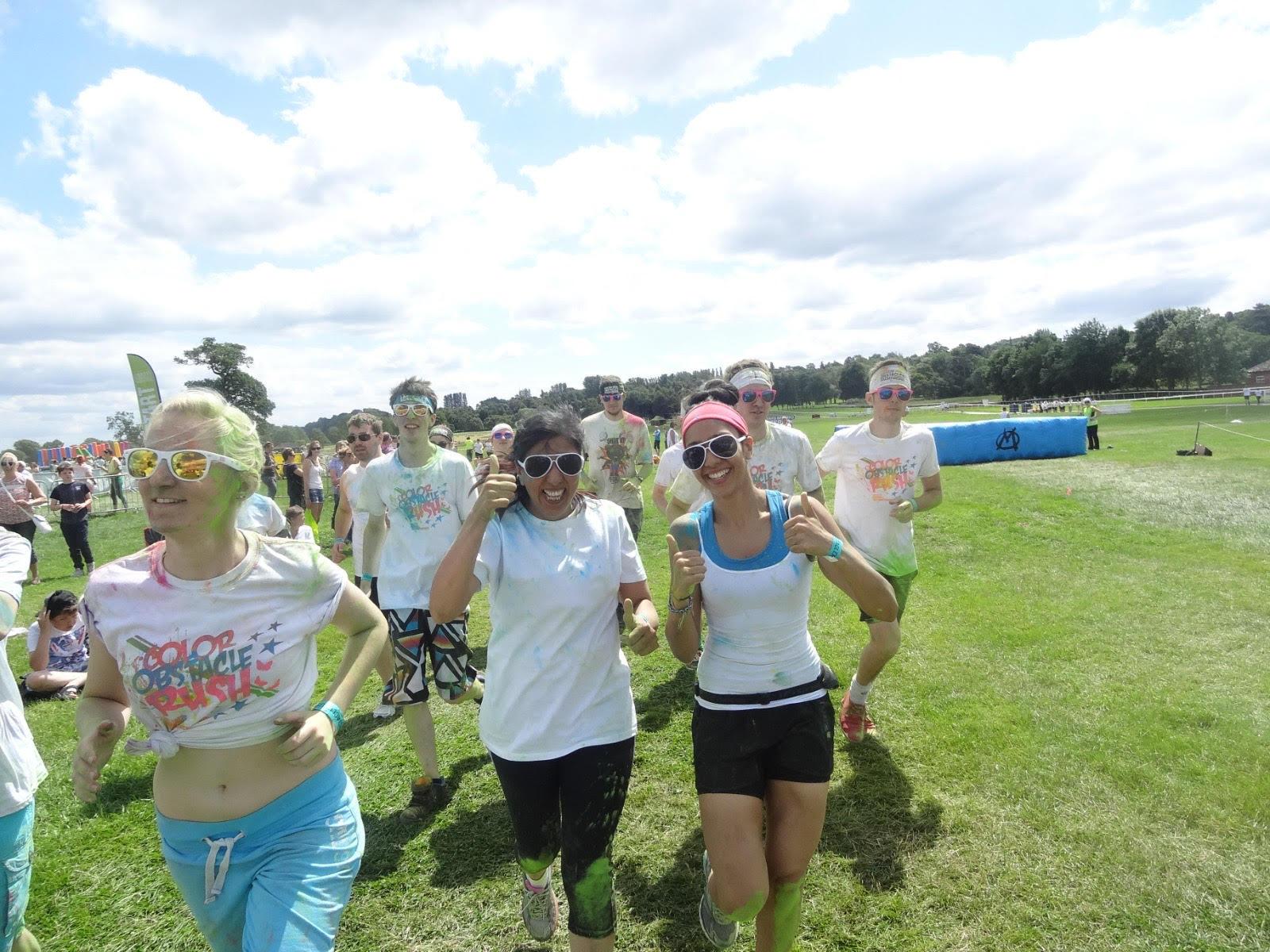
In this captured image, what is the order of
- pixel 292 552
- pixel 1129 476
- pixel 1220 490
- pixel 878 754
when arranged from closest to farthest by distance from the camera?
1. pixel 292 552
2. pixel 878 754
3. pixel 1220 490
4. pixel 1129 476

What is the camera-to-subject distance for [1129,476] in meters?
17.2

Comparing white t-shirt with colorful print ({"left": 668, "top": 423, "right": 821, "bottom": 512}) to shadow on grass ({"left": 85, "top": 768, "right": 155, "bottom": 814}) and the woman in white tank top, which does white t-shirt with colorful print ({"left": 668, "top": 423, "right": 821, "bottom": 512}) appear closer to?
the woman in white tank top

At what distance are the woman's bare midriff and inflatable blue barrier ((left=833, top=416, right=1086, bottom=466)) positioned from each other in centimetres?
2450

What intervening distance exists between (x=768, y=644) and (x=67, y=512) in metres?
15.7

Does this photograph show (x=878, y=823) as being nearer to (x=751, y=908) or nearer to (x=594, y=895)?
(x=751, y=908)

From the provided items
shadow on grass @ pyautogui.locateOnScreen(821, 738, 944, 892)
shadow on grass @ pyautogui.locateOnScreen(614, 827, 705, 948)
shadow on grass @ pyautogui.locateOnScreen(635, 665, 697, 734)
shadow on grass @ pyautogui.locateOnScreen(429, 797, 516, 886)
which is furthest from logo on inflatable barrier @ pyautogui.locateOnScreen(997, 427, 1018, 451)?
shadow on grass @ pyautogui.locateOnScreen(429, 797, 516, 886)

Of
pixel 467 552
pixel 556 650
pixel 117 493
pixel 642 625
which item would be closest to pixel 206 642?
pixel 467 552

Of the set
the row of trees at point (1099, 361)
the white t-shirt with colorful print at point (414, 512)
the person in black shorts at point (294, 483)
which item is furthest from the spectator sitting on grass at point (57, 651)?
the row of trees at point (1099, 361)

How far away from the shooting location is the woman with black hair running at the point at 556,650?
106 inches

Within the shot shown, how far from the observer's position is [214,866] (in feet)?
7.10

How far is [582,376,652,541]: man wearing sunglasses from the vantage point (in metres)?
7.18

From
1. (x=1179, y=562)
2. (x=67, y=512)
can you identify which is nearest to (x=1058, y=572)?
(x=1179, y=562)

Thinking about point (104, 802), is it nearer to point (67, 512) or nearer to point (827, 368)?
point (67, 512)

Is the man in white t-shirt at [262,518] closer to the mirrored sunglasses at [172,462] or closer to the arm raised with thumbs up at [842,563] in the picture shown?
the mirrored sunglasses at [172,462]
